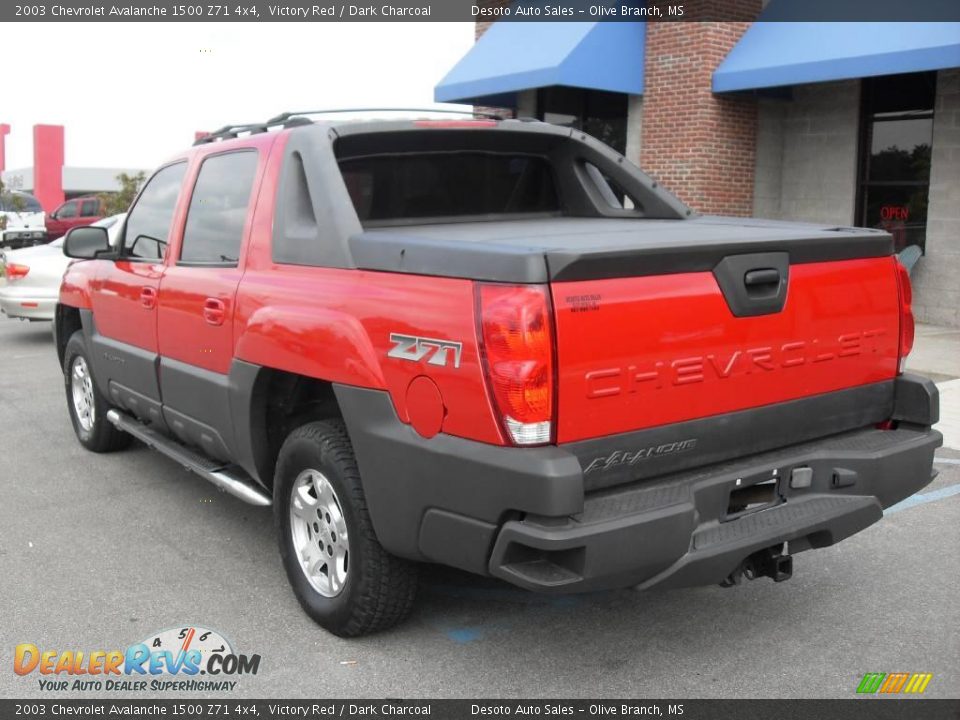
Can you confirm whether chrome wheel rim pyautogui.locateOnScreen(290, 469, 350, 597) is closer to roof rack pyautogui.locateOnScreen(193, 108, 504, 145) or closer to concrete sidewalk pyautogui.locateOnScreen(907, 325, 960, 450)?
roof rack pyautogui.locateOnScreen(193, 108, 504, 145)

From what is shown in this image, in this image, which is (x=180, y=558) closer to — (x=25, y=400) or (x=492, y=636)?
(x=492, y=636)

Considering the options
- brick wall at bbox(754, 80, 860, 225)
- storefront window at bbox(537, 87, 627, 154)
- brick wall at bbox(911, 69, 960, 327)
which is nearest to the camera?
brick wall at bbox(911, 69, 960, 327)

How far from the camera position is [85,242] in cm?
577

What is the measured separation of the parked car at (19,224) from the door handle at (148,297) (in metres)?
29.0

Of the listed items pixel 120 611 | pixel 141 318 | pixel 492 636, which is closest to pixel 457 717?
pixel 492 636

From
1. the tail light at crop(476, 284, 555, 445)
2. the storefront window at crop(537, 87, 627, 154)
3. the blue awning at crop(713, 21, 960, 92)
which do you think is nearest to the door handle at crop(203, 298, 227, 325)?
the tail light at crop(476, 284, 555, 445)

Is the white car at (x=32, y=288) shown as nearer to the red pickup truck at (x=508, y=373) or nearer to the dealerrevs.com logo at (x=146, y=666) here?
the red pickup truck at (x=508, y=373)

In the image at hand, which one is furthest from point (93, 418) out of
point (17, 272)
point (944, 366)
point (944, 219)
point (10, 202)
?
point (10, 202)

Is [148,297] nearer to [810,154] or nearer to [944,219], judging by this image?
[944,219]

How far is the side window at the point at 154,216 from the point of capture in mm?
5453

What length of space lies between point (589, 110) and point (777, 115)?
3.51 metres

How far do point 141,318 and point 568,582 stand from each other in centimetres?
331

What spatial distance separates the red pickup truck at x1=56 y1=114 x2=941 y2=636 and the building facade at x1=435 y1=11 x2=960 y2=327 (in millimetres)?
9056

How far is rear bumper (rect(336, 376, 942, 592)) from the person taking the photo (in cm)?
305
